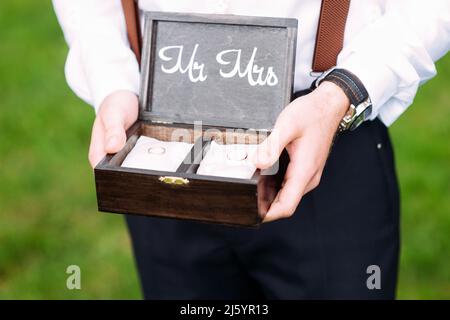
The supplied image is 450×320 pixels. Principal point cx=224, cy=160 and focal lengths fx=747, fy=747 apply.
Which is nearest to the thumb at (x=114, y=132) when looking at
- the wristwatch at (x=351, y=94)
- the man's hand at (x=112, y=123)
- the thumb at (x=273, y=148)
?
the man's hand at (x=112, y=123)

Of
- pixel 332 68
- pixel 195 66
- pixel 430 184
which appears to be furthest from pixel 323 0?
pixel 430 184

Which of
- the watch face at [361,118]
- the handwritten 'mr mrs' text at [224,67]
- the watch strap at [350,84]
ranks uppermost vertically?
the handwritten 'mr mrs' text at [224,67]

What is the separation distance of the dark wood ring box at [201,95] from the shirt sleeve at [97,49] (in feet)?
0.39

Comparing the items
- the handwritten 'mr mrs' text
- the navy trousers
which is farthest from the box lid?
the navy trousers

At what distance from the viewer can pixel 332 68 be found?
141 cm

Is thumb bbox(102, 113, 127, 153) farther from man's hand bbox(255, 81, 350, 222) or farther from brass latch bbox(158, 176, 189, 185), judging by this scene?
man's hand bbox(255, 81, 350, 222)

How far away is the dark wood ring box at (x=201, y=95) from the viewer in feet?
4.24

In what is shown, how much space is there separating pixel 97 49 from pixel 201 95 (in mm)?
287

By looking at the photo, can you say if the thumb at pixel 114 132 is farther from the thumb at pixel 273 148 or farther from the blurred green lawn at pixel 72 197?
the blurred green lawn at pixel 72 197

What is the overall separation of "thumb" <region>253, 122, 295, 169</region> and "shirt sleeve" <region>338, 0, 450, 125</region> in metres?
0.21

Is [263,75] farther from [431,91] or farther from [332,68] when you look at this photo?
[431,91]

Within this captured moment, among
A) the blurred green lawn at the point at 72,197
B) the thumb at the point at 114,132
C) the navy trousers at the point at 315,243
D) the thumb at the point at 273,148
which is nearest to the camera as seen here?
the thumb at the point at 273,148

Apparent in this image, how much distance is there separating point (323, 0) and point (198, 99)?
0.30 m

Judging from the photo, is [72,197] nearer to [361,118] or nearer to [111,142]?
[111,142]
